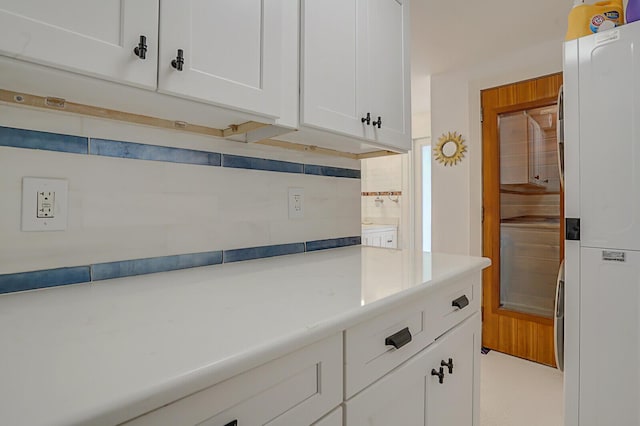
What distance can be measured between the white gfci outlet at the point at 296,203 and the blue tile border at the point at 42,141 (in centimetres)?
71

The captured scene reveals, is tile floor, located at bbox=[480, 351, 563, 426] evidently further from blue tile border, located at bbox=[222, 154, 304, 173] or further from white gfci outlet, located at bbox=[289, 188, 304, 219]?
blue tile border, located at bbox=[222, 154, 304, 173]

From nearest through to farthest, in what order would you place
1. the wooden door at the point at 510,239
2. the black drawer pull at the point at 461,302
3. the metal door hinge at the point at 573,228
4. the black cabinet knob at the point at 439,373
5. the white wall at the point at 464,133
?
1. the black cabinet knob at the point at 439,373
2. the black drawer pull at the point at 461,302
3. the metal door hinge at the point at 573,228
4. the wooden door at the point at 510,239
5. the white wall at the point at 464,133

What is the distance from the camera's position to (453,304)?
43.0 inches

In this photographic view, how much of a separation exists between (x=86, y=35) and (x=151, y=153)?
0.39 metres

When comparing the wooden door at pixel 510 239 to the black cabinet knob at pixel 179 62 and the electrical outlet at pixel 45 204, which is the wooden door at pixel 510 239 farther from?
the electrical outlet at pixel 45 204

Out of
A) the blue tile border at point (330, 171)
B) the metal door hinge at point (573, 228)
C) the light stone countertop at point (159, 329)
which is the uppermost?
the blue tile border at point (330, 171)

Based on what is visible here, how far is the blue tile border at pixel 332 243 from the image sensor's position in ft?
4.83

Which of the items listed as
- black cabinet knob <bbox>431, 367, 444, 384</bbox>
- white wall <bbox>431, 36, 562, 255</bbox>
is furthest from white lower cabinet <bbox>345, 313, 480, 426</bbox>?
white wall <bbox>431, 36, 562, 255</bbox>

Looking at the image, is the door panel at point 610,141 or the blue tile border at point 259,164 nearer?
the blue tile border at point 259,164

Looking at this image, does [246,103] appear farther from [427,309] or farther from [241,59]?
[427,309]

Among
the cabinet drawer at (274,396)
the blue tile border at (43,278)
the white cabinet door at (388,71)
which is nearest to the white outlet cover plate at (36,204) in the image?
the blue tile border at (43,278)

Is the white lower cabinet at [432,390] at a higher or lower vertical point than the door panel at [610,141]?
lower

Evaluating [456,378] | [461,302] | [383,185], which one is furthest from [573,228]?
[383,185]

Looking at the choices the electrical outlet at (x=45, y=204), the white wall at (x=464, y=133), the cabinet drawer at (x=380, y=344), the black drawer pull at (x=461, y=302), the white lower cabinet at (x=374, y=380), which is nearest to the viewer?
the white lower cabinet at (x=374, y=380)
